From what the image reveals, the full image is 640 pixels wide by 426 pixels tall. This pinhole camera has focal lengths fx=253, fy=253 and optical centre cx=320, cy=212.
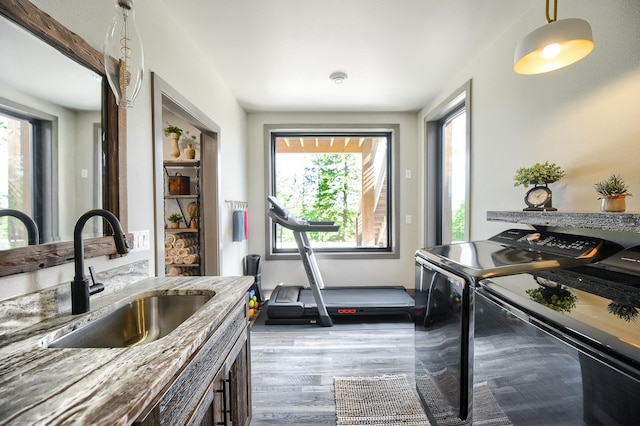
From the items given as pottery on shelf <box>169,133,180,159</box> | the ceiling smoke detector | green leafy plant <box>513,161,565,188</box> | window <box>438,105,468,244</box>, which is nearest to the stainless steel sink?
green leafy plant <box>513,161,565,188</box>

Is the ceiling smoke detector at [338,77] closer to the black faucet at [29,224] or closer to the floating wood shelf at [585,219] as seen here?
the floating wood shelf at [585,219]

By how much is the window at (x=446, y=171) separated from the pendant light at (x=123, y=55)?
2650mm

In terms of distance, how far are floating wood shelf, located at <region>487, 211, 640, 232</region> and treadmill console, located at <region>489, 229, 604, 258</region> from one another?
11cm

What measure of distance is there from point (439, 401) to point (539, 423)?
72 centimetres

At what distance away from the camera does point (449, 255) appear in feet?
4.53

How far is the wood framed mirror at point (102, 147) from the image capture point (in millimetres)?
812

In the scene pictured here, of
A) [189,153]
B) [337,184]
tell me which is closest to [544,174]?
[337,184]

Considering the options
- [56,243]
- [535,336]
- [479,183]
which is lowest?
[535,336]

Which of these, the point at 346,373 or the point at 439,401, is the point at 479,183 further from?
the point at 346,373

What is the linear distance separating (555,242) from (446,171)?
2.05 metres

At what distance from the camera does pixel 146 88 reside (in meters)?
1.49

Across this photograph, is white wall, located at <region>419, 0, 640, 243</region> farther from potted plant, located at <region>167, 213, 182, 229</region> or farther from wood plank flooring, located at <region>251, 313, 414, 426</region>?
potted plant, located at <region>167, 213, 182, 229</region>

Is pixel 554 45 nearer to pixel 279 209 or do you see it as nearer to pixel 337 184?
pixel 279 209

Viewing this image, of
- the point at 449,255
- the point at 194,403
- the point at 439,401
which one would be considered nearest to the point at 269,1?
the point at 449,255
